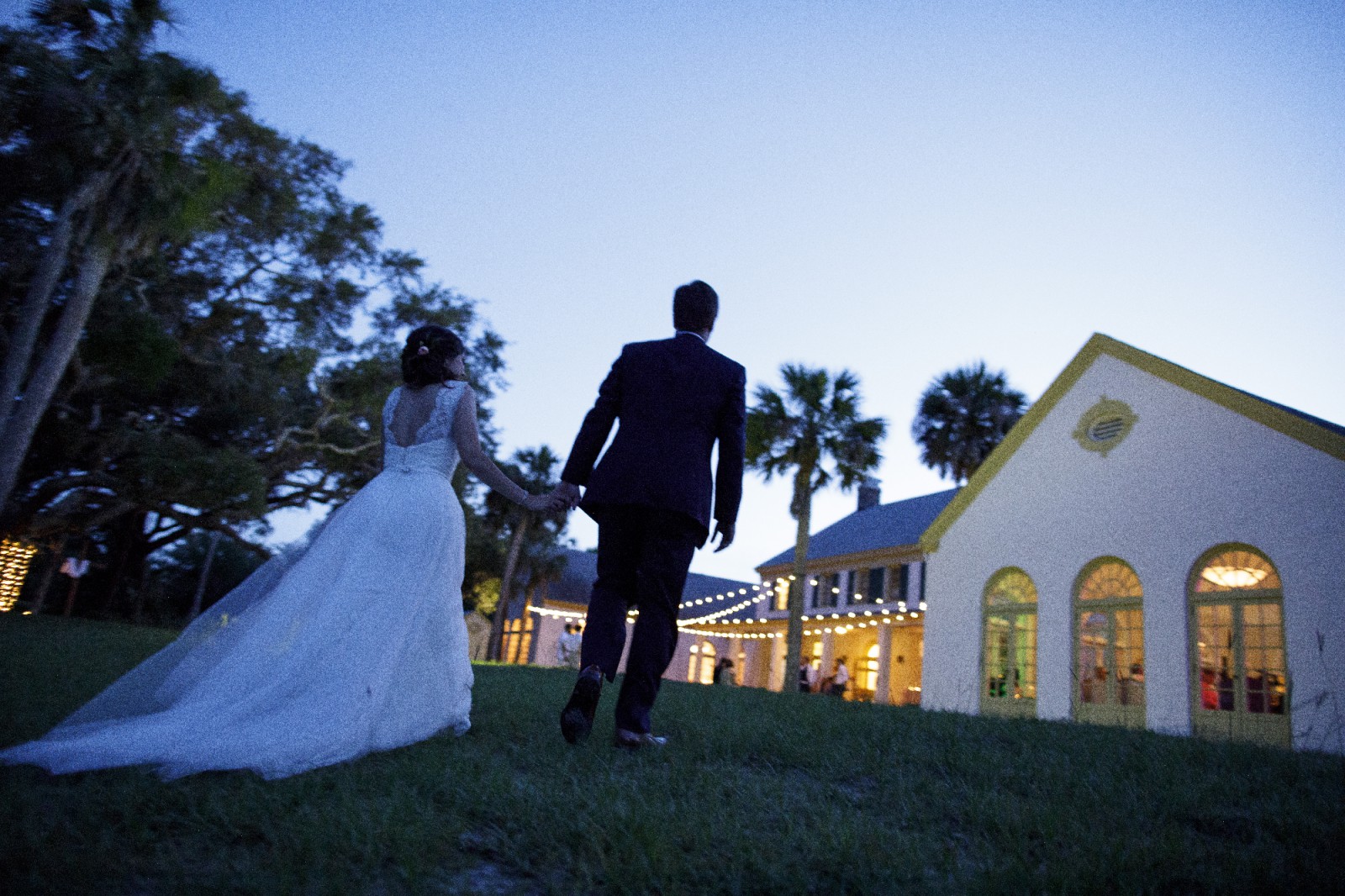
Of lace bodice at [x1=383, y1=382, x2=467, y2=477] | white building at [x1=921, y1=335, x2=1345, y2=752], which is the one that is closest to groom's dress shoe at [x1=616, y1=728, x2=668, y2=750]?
lace bodice at [x1=383, y1=382, x2=467, y2=477]

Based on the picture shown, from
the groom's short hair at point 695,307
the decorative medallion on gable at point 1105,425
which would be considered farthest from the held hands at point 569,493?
the decorative medallion on gable at point 1105,425

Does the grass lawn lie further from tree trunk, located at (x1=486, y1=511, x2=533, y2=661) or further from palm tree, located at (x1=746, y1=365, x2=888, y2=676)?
tree trunk, located at (x1=486, y1=511, x2=533, y2=661)

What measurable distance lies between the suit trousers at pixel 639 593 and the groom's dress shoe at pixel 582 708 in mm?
75

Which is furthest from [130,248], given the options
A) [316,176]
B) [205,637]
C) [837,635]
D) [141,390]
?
[837,635]

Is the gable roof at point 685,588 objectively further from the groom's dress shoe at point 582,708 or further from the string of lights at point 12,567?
the groom's dress shoe at point 582,708

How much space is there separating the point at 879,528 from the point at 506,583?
16.8 m

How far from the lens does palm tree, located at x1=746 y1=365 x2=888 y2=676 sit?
25047mm

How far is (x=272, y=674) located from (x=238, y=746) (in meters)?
0.55

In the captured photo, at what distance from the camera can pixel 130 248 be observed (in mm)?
15539

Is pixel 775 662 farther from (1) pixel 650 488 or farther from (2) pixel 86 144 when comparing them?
(1) pixel 650 488

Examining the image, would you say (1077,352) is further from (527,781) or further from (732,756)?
(527,781)

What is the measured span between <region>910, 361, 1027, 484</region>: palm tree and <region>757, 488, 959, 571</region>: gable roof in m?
2.09

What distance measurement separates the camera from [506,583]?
1497 inches

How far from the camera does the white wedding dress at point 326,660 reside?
267 cm
